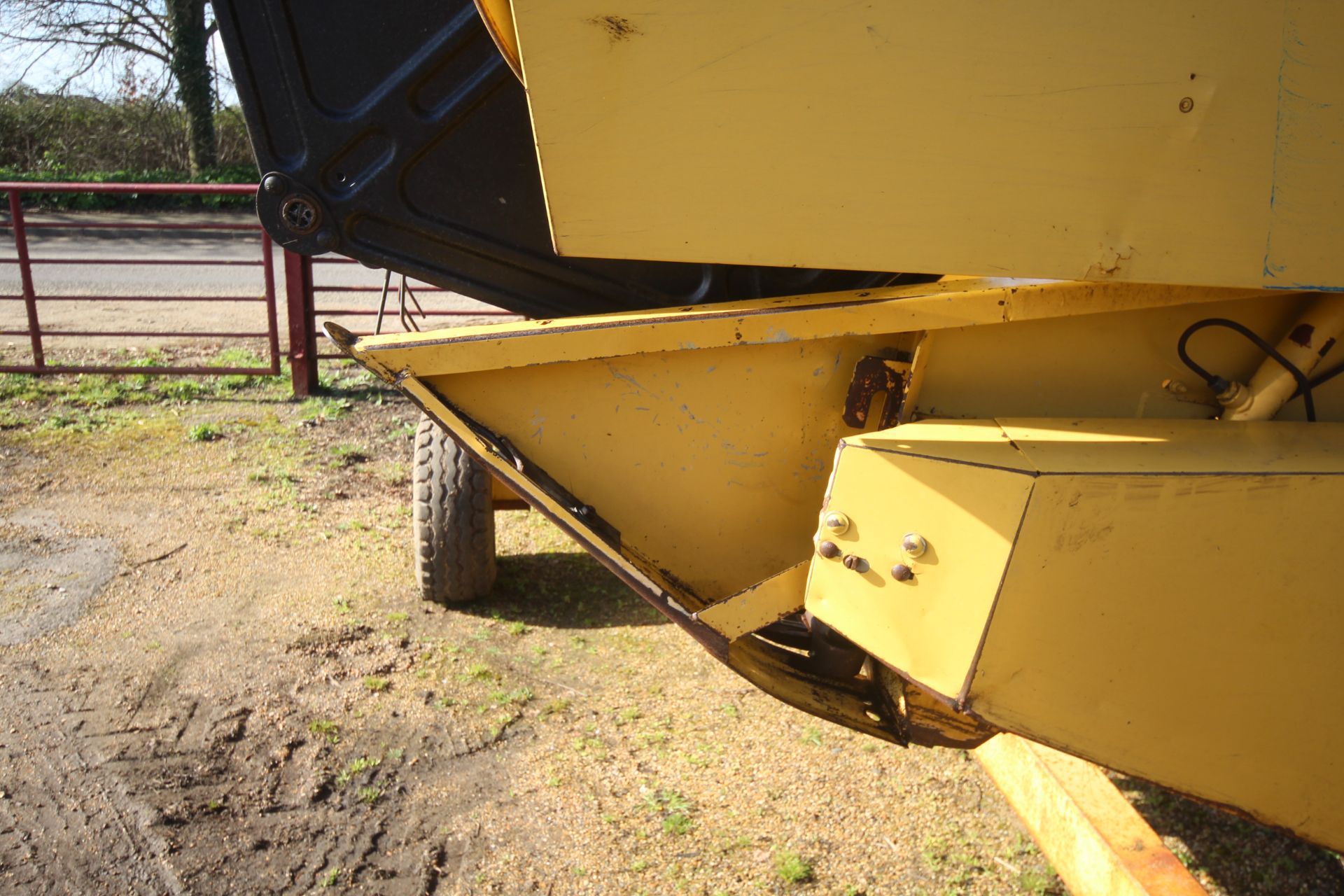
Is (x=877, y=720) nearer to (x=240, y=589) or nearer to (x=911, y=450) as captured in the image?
(x=911, y=450)

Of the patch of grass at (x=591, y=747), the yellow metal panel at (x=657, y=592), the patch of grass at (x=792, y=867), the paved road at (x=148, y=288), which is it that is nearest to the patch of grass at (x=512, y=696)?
the patch of grass at (x=591, y=747)

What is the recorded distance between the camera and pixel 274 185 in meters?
2.32

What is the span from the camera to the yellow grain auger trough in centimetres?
154

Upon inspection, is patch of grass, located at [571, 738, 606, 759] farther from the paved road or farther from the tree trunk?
the tree trunk

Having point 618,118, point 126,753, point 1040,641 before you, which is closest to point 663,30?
point 618,118

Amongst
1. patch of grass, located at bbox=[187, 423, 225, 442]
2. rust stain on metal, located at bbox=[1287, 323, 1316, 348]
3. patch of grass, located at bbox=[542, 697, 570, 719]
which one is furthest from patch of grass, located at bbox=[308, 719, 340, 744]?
patch of grass, located at bbox=[187, 423, 225, 442]

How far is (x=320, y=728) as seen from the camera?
120 inches

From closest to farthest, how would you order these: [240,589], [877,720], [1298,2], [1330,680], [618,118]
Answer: [1298,2] < [618,118] < [1330,680] < [877,720] < [240,589]

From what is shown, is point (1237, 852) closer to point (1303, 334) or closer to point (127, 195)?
point (1303, 334)

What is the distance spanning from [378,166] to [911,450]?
145cm

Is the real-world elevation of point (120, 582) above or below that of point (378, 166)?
below

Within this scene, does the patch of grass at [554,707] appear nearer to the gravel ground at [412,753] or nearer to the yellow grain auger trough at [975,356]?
the gravel ground at [412,753]

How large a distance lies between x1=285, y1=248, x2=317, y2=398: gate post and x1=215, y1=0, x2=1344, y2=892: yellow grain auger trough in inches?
161

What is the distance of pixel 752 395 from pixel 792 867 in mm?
1306
